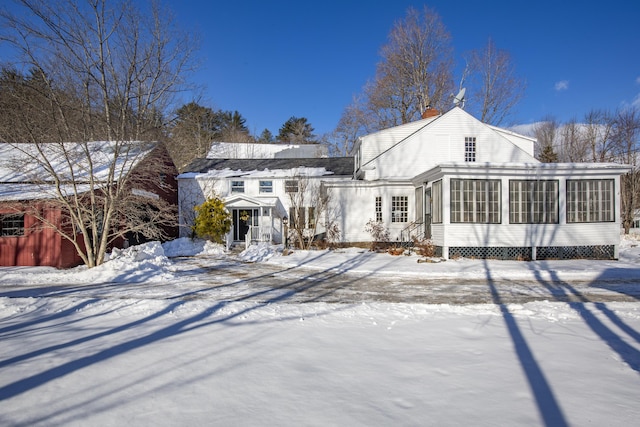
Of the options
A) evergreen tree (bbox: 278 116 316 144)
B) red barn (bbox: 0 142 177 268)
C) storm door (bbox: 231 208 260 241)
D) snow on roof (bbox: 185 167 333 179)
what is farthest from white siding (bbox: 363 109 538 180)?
evergreen tree (bbox: 278 116 316 144)

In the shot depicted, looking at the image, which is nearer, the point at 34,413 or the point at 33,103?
the point at 34,413

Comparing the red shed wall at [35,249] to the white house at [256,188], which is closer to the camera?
the red shed wall at [35,249]

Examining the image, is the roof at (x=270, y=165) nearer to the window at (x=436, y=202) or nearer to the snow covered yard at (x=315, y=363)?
the window at (x=436, y=202)

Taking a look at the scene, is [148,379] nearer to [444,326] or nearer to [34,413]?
[34,413]

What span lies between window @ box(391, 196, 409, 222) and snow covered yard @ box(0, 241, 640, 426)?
38.4 feet

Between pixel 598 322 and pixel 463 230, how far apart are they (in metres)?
8.39

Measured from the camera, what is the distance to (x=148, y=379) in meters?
3.84

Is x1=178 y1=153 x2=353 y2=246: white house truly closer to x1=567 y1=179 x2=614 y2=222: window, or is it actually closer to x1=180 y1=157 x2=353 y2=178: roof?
x1=180 y1=157 x2=353 y2=178: roof

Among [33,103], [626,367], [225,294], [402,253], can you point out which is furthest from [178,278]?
[626,367]

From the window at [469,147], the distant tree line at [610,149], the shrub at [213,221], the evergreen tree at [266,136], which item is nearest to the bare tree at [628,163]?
the distant tree line at [610,149]

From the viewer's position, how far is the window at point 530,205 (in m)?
14.5

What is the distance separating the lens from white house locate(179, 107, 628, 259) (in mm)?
14328

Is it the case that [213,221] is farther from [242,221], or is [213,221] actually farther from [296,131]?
[296,131]

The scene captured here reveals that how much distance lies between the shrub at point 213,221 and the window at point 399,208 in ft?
29.1
